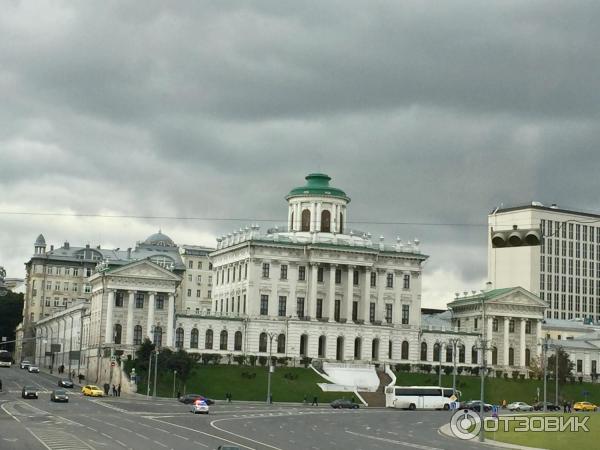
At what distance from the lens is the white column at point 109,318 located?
15400cm

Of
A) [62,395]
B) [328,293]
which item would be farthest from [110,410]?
[328,293]

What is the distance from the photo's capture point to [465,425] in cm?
9475

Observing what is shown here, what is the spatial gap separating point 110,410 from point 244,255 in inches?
2493

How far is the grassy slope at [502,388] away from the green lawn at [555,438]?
65.3 metres

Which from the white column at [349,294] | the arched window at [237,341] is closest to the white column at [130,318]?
the arched window at [237,341]

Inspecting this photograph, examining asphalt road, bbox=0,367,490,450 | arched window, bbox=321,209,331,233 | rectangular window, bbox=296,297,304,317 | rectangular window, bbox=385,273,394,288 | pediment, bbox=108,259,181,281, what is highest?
arched window, bbox=321,209,331,233

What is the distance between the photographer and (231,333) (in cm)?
16162

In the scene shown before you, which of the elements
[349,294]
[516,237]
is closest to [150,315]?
[349,294]

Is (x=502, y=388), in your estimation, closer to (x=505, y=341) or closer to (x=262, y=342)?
(x=505, y=341)

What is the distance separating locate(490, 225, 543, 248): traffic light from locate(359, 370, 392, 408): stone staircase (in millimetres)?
99066

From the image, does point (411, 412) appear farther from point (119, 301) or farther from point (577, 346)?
point (577, 346)

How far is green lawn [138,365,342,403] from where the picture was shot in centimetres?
13775

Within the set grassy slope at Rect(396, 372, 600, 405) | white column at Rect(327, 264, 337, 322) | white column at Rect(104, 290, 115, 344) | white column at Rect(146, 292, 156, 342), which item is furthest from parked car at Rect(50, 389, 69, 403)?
white column at Rect(327, 264, 337, 322)

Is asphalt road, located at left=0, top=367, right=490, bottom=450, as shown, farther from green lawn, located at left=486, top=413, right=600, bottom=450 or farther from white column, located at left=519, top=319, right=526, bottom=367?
white column, located at left=519, top=319, right=526, bottom=367
